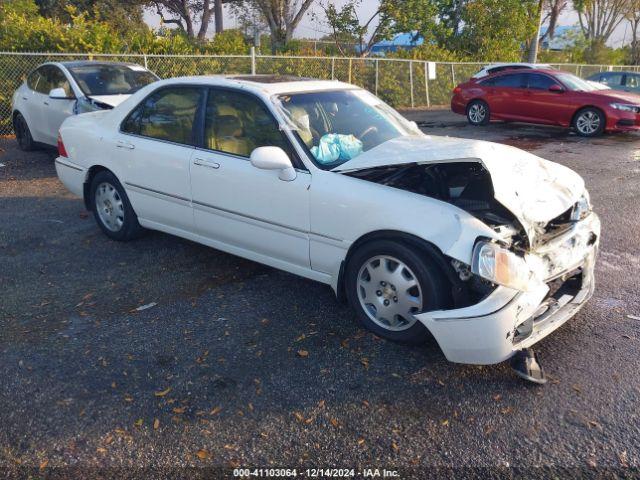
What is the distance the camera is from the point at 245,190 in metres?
4.32

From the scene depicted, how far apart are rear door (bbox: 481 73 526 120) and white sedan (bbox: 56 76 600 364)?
1029cm

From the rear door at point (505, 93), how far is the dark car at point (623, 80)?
5416 mm

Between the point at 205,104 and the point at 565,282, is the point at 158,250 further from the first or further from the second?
the point at 565,282

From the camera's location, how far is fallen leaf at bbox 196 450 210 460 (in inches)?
107

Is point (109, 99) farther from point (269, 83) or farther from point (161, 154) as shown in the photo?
point (269, 83)

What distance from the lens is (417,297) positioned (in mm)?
3572

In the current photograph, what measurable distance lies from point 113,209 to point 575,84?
455 inches

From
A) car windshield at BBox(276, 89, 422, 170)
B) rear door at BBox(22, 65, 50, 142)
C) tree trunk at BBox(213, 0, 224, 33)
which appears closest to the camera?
car windshield at BBox(276, 89, 422, 170)

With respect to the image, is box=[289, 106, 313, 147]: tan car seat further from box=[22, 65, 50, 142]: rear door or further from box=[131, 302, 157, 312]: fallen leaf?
box=[22, 65, 50, 142]: rear door

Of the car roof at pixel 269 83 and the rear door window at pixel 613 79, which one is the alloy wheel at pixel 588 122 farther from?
the car roof at pixel 269 83

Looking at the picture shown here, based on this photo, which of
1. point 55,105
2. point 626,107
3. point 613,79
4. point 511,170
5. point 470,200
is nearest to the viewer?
point 511,170

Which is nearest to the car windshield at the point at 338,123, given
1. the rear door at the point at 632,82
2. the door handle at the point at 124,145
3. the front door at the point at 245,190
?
the front door at the point at 245,190

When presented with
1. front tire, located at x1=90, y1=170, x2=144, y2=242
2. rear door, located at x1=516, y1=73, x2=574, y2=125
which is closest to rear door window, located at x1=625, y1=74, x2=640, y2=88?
rear door, located at x1=516, y1=73, x2=574, y2=125

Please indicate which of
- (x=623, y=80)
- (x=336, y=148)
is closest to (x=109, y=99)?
(x=336, y=148)
